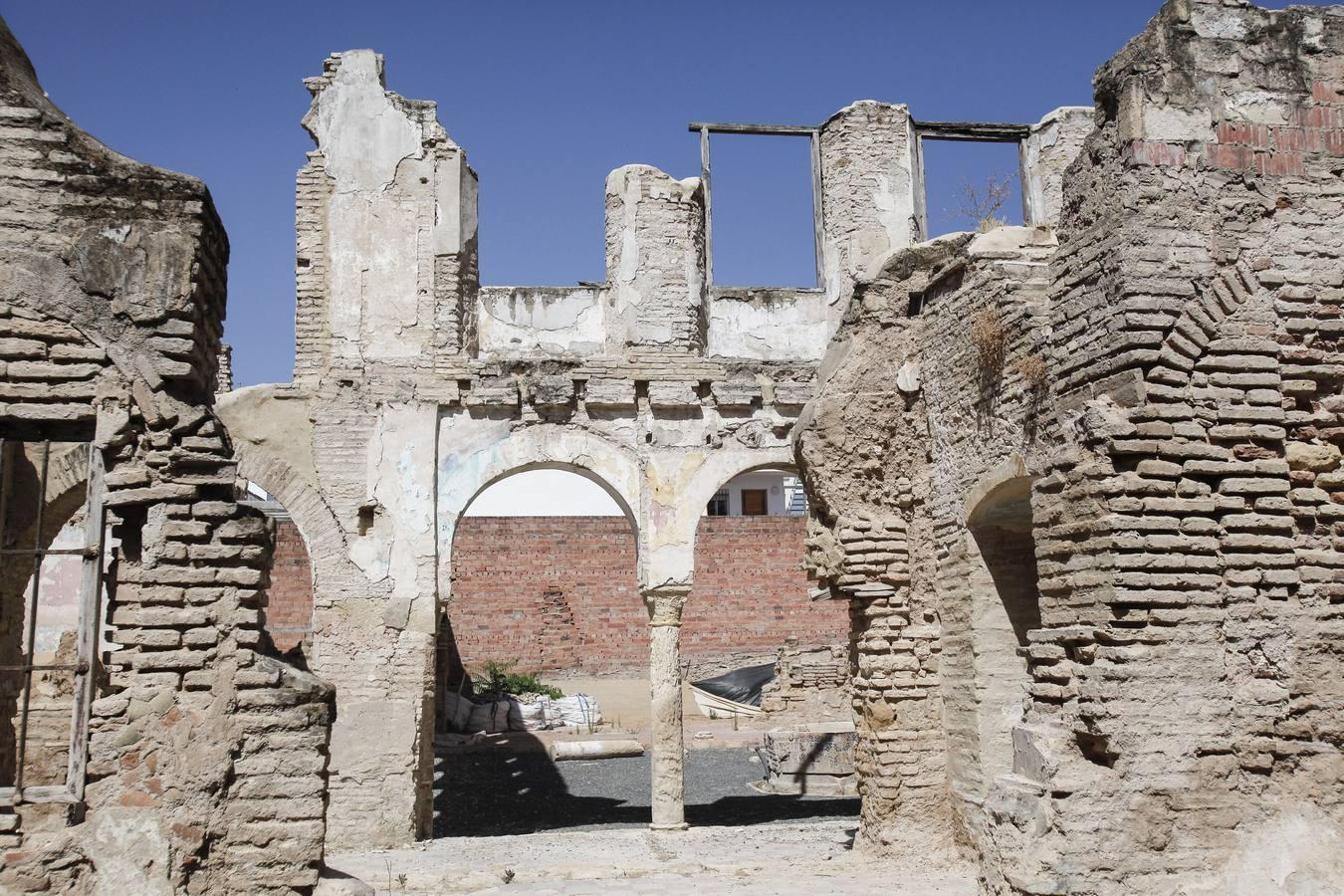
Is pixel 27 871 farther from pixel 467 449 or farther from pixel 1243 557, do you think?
pixel 467 449

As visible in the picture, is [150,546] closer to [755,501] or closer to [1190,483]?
[1190,483]

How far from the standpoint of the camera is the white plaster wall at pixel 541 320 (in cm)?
1416

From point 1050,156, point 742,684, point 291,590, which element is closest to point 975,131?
point 1050,156

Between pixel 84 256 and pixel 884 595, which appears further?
pixel 884 595

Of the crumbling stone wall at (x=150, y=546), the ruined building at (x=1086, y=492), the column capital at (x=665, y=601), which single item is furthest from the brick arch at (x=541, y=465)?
the crumbling stone wall at (x=150, y=546)

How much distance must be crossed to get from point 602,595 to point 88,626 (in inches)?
704

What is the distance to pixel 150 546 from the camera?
17.6 feet

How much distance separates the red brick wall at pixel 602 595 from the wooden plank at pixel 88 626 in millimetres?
16956

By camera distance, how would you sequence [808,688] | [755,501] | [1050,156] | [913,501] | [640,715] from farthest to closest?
[755,501] → [640,715] → [808,688] → [1050,156] → [913,501]

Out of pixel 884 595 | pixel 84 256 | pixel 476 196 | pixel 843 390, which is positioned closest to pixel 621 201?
pixel 476 196

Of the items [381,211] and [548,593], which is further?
[548,593]

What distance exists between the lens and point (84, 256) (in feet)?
18.1

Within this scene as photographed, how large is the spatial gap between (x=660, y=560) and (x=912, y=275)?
501 centimetres

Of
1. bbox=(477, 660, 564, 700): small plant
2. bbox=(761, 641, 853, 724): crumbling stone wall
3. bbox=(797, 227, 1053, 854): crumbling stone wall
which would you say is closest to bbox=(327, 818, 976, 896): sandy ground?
bbox=(797, 227, 1053, 854): crumbling stone wall
